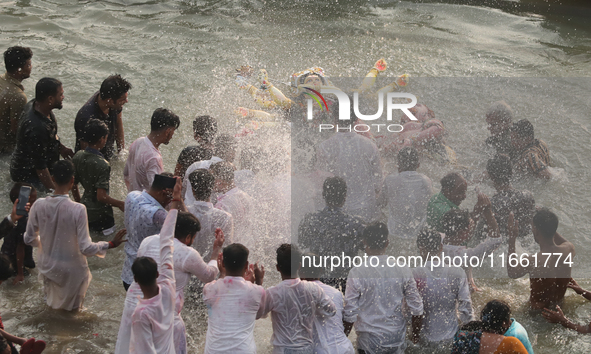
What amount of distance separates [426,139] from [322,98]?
1519 mm

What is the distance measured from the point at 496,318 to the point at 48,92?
15.2 feet

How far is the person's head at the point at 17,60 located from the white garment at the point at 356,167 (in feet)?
11.7

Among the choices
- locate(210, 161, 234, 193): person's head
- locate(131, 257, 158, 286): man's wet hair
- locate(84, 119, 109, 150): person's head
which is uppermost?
locate(84, 119, 109, 150): person's head

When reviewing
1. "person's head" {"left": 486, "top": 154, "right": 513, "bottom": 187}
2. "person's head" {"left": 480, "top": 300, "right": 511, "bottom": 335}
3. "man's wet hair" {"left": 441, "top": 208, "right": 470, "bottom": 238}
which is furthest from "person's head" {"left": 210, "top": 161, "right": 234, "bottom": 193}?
"person's head" {"left": 486, "top": 154, "right": 513, "bottom": 187}

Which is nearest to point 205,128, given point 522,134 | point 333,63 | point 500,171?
point 500,171

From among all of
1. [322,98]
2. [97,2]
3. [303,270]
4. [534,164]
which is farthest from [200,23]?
[303,270]

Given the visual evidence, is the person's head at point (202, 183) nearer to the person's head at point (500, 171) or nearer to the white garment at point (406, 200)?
the white garment at point (406, 200)

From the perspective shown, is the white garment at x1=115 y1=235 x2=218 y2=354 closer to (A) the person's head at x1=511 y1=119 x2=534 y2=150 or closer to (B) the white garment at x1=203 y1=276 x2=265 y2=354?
(B) the white garment at x1=203 y1=276 x2=265 y2=354

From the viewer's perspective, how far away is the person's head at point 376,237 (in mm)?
4512

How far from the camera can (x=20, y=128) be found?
5.82 m

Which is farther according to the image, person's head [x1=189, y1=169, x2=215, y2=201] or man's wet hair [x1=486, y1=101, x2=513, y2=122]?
man's wet hair [x1=486, y1=101, x2=513, y2=122]

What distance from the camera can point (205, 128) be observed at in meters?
5.79

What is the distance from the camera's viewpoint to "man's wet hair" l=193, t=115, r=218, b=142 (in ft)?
19.0

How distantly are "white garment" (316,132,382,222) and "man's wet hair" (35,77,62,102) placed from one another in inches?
111
